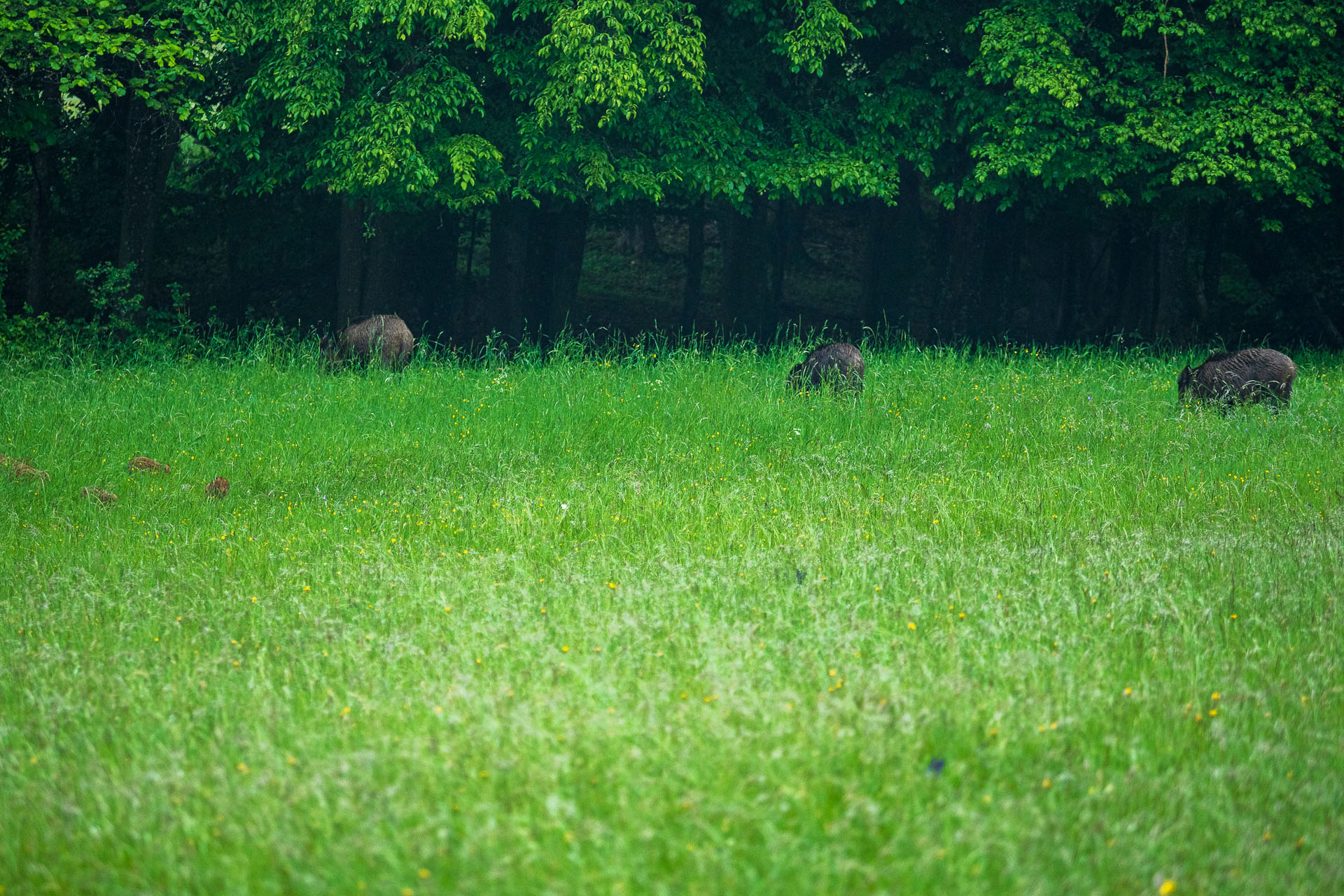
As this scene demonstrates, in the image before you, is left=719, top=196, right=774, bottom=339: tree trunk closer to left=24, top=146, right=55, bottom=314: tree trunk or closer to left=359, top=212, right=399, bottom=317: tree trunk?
left=359, top=212, right=399, bottom=317: tree trunk

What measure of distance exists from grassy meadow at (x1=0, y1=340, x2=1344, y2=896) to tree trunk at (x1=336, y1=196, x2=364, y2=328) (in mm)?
7287

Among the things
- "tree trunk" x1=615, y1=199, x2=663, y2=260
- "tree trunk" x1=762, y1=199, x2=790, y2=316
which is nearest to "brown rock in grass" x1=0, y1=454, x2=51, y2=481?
"tree trunk" x1=762, y1=199, x2=790, y2=316

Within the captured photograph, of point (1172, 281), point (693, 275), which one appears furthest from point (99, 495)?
point (1172, 281)

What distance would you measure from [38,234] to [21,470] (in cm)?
1211

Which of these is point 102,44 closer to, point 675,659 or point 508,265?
point 508,265

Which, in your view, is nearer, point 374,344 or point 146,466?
point 146,466

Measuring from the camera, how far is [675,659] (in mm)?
5609

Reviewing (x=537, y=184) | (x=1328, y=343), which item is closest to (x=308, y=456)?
(x=537, y=184)

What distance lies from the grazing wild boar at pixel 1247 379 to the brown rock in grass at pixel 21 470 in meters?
13.1

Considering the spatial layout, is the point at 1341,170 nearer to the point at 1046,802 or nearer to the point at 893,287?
the point at 893,287

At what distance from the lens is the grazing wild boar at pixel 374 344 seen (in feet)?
52.5

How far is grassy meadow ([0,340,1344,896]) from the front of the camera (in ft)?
12.7

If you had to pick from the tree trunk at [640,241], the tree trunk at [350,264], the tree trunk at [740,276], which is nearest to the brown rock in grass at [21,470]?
the tree trunk at [350,264]

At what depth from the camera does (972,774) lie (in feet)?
14.1
